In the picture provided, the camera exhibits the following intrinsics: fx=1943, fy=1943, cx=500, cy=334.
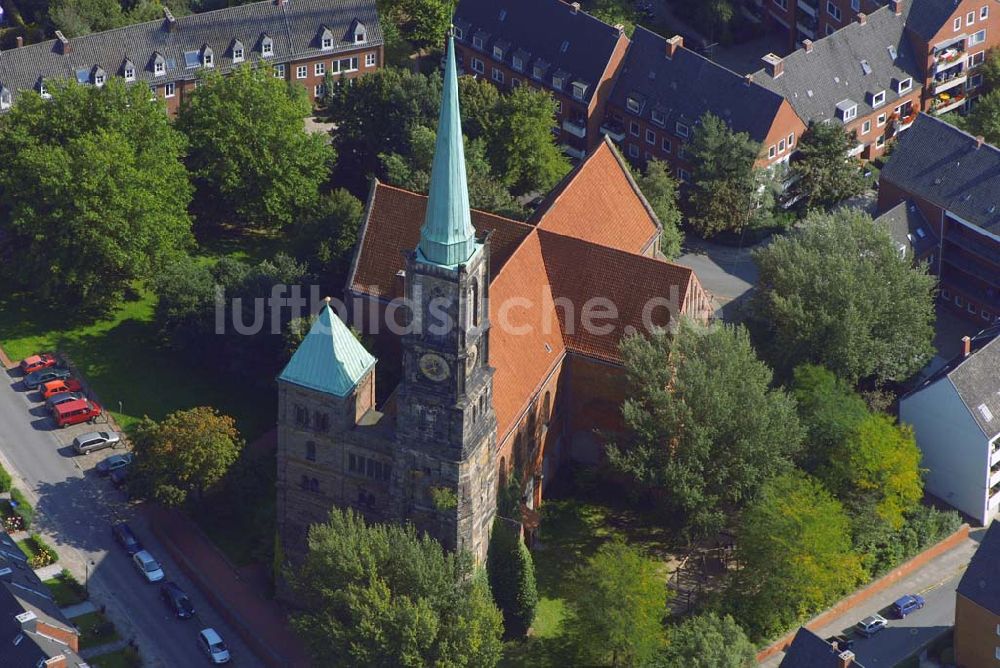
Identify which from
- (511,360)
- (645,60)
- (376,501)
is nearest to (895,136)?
(645,60)

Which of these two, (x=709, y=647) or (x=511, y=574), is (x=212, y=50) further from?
(x=709, y=647)

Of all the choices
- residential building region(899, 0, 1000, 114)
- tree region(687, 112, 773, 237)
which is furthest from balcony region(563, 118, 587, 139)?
residential building region(899, 0, 1000, 114)

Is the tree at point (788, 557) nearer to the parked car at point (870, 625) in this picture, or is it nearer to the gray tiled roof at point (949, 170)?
the parked car at point (870, 625)

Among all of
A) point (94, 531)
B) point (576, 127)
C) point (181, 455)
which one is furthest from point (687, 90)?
point (94, 531)

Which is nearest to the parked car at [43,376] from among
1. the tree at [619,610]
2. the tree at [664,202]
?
the tree at [619,610]

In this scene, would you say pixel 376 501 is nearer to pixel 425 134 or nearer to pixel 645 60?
pixel 425 134
